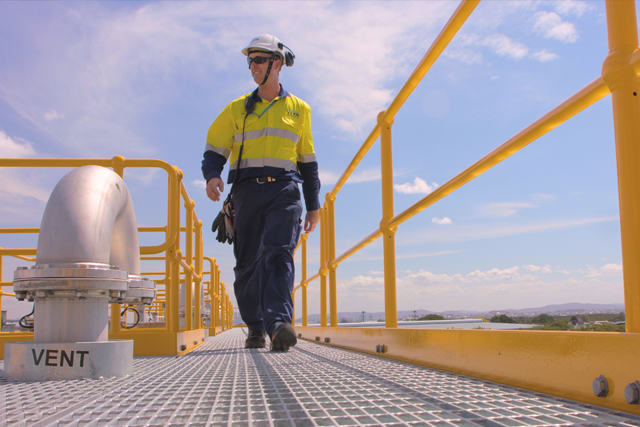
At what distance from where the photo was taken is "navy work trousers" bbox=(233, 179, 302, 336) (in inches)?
79.4

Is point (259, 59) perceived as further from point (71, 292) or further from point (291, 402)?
point (291, 402)

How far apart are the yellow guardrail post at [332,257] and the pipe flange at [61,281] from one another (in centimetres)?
181

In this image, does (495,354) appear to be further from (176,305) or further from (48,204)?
(176,305)

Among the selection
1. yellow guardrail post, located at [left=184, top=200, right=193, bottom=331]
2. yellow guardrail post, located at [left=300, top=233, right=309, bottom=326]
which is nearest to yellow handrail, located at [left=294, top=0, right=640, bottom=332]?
yellow guardrail post, located at [left=184, top=200, right=193, bottom=331]

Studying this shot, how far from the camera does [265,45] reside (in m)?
2.20

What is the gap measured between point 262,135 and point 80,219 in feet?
4.01

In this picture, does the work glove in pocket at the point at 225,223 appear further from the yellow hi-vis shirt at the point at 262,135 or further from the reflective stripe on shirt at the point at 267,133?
the reflective stripe on shirt at the point at 267,133

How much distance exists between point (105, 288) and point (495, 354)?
3.11ft

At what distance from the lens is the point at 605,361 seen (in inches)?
29.1

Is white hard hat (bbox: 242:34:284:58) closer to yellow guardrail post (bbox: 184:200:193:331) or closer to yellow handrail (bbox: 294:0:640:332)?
yellow handrail (bbox: 294:0:640:332)

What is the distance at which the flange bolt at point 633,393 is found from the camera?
0.68 meters

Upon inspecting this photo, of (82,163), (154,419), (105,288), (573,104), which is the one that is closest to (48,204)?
(105,288)

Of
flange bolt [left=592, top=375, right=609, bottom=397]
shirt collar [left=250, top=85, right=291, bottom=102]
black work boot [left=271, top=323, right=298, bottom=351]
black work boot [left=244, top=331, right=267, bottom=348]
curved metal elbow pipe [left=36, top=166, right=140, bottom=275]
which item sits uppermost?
shirt collar [left=250, top=85, right=291, bottom=102]

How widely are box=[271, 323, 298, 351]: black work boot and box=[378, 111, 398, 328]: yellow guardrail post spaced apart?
0.40m
